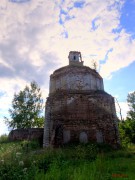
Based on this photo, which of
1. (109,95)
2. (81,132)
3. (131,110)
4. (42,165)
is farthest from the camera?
(131,110)

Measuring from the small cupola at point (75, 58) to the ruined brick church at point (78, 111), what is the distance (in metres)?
1.92

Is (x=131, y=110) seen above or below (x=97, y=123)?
above

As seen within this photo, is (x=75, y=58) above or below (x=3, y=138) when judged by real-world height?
above

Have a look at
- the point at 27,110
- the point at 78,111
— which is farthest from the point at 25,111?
the point at 78,111

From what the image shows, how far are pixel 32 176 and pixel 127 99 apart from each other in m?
33.2

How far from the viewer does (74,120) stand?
2283cm

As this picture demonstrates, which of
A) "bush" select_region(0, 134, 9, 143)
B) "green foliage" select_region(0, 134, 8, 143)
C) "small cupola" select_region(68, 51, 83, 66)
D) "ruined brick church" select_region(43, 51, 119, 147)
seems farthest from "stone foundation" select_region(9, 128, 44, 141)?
"small cupola" select_region(68, 51, 83, 66)

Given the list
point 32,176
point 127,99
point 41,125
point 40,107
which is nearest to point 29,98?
point 40,107

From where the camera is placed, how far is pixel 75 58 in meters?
28.9

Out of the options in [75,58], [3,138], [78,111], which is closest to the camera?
[78,111]

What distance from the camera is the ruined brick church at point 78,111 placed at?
73.4 ft

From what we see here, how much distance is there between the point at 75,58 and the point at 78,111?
827 cm

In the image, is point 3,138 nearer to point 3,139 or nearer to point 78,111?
point 3,139

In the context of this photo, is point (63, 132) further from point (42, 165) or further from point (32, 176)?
point (32, 176)
